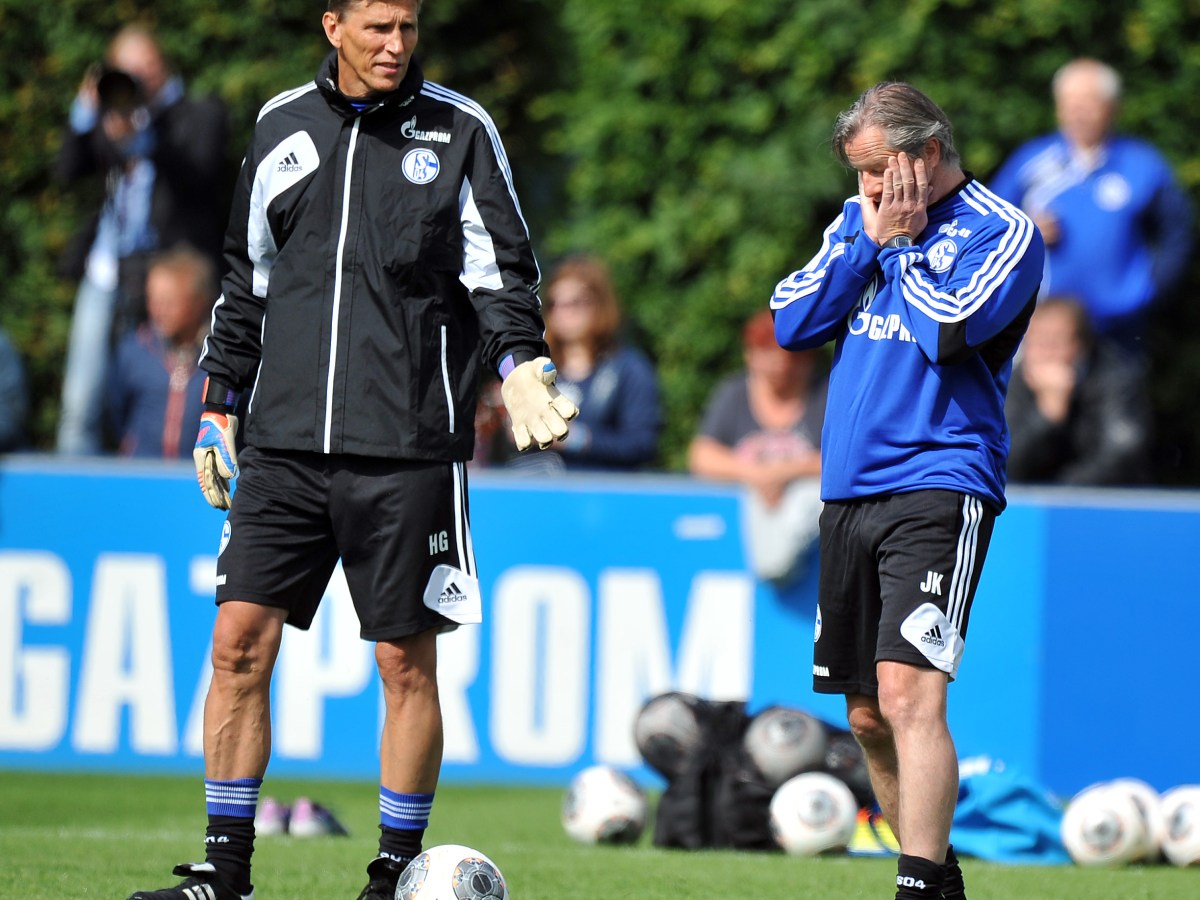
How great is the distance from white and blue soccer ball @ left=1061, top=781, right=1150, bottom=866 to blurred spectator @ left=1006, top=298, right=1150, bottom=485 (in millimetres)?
2882

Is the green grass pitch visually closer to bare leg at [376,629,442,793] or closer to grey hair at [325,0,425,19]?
bare leg at [376,629,442,793]

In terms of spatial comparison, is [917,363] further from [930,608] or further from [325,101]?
[325,101]

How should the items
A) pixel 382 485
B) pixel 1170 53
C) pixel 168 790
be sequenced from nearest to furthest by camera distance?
pixel 382 485 < pixel 168 790 < pixel 1170 53

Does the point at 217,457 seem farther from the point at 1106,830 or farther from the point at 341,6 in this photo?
the point at 1106,830

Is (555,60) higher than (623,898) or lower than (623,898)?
higher

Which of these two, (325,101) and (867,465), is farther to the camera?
(325,101)

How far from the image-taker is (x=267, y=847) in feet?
24.0

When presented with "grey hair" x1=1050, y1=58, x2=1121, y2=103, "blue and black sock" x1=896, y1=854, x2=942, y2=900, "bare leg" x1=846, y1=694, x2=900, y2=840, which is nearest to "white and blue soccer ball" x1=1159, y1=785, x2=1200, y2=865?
"bare leg" x1=846, y1=694, x2=900, y2=840

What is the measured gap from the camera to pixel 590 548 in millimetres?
9633

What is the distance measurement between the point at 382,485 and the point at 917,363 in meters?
1.53

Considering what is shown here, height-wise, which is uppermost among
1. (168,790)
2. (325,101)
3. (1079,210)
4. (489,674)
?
(1079,210)

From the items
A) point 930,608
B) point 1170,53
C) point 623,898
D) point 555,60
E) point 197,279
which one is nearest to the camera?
point 930,608

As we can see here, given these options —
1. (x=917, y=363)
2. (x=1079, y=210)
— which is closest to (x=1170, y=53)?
(x=1079, y=210)

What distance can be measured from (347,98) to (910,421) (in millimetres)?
1865
